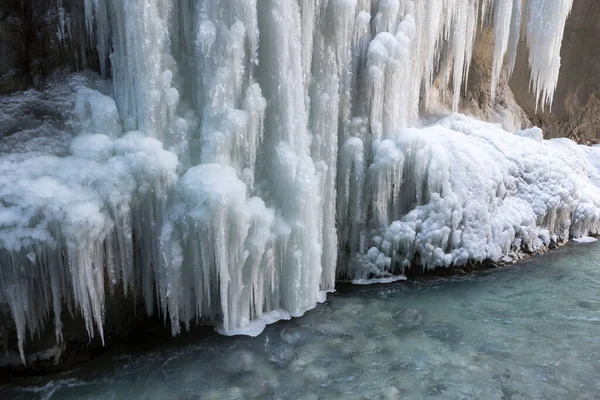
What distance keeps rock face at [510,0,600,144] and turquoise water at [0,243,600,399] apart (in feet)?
17.9

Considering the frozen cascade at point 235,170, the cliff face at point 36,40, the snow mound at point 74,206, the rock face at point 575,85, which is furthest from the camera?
the rock face at point 575,85

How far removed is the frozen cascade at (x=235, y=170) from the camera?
13.6 feet

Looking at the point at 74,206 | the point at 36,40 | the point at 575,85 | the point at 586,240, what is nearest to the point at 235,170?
the point at 74,206

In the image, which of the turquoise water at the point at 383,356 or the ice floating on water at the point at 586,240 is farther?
the ice floating on water at the point at 586,240

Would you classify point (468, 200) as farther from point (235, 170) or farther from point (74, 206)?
point (74, 206)

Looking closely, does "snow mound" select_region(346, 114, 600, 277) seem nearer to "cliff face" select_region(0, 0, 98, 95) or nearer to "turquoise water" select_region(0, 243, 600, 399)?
"turquoise water" select_region(0, 243, 600, 399)

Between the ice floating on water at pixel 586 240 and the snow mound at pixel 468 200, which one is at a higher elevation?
the snow mound at pixel 468 200

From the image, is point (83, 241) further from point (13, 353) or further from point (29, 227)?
point (13, 353)

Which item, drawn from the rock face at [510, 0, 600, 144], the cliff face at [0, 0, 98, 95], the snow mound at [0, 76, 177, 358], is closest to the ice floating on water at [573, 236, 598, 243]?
the rock face at [510, 0, 600, 144]

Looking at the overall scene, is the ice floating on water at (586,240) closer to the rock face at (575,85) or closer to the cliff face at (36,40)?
the rock face at (575,85)

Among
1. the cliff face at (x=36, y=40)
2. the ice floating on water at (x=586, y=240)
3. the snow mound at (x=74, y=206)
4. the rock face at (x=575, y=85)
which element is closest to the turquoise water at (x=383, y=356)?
the snow mound at (x=74, y=206)

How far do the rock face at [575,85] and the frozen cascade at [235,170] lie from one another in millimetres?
4250

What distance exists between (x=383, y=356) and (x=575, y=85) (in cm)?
891

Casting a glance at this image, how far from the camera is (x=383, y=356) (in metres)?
4.71
